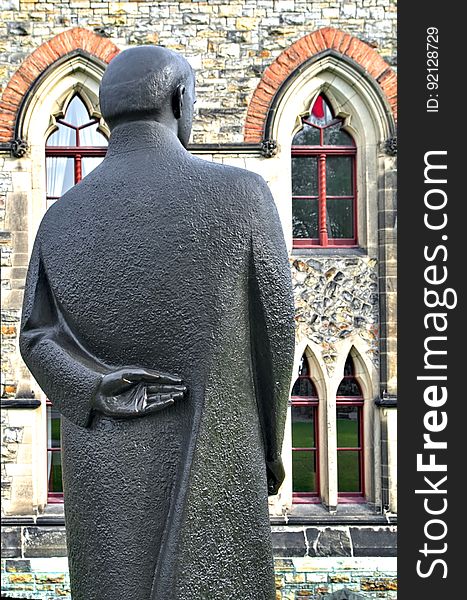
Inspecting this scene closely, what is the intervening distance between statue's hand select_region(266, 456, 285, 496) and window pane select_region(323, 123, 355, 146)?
27.3ft

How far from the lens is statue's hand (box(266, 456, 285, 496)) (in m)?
1.72

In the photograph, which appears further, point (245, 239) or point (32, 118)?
point (32, 118)

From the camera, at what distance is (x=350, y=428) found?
9.48m

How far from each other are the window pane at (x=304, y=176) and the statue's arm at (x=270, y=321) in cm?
814

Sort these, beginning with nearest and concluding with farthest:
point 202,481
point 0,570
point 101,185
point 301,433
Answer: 1. point 202,481
2. point 101,185
3. point 0,570
4. point 301,433

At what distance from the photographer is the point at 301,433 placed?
9.48 m

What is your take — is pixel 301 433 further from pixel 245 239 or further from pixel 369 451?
pixel 245 239

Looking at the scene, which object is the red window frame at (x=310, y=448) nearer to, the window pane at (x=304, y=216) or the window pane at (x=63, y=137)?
the window pane at (x=304, y=216)

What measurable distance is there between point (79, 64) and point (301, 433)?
15.9ft

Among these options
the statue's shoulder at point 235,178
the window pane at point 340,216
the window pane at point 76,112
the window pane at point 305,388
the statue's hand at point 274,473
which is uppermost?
the window pane at point 76,112

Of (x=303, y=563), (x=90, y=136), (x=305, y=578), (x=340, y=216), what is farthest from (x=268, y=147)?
(x=305, y=578)

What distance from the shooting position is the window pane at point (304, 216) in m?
9.75

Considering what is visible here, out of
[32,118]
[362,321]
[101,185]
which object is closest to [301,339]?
[362,321]

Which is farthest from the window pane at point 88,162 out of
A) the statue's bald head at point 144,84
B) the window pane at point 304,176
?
the statue's bald head at point 144,84
